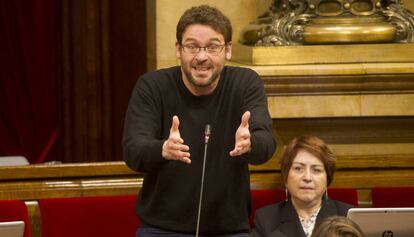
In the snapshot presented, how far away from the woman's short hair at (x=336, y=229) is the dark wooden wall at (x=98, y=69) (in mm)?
3417

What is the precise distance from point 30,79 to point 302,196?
2275 mm

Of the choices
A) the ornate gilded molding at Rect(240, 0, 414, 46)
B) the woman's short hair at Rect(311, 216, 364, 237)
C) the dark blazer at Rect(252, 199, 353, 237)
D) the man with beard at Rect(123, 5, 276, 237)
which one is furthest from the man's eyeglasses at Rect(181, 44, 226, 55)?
the ornate gilded molding at Rect(240, 0, 414, 46)

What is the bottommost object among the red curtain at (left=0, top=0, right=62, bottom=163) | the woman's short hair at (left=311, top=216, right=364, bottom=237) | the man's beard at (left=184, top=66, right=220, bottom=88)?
the red curtain at (left=0, top=0, right=62, bottom=163)

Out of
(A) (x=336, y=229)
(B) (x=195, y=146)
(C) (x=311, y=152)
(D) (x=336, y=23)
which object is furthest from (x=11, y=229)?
(D) (x=336, y=23)

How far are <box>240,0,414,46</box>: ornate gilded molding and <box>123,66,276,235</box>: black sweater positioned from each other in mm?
1407

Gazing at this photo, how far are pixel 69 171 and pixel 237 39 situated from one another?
143cm

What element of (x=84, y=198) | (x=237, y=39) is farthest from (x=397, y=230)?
(x=237, y=39)

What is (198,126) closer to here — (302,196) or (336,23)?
(302,196)

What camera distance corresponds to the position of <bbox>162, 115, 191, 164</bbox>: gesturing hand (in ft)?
10.1

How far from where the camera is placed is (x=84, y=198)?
4125 mm

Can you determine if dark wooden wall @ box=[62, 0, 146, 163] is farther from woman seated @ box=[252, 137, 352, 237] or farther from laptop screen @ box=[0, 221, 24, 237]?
laptop screen @ box=[0, 221, 24, 237]

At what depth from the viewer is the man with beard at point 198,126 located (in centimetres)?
335

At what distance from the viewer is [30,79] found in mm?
5703

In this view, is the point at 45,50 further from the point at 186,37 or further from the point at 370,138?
the point at 186,37
